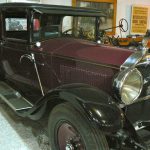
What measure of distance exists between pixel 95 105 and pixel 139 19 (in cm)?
690

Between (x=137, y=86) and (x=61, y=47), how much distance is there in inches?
42.3

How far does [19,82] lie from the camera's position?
327 centimetres

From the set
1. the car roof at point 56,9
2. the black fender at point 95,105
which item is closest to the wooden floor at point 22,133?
the black fender at point 95,105

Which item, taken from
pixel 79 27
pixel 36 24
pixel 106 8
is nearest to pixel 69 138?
pixel 36 24

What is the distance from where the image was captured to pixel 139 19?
26.5 feet

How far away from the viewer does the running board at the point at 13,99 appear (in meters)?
2.68

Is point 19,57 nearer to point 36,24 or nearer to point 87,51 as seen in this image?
point 36,24

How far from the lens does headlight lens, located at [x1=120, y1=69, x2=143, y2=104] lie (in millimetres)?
1891

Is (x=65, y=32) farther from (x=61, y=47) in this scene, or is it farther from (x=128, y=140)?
(x=128, y=140)

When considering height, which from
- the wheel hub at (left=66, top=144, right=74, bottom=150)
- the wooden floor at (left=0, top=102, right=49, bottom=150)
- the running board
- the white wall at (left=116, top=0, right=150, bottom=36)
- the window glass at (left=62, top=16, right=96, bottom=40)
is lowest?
the wooden floor at (left=0, top=102, right=49, bottom=150)

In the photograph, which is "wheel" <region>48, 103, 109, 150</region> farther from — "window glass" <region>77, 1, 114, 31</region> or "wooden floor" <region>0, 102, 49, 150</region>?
"window glass" <region>77, 1, 114, 31</region>

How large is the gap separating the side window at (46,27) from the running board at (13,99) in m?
0.72

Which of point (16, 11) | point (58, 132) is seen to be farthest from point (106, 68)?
point (16, 11)

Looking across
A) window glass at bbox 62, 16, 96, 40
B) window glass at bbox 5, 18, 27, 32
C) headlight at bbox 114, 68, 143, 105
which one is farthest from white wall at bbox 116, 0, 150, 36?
headlight at bbox 114, 68, 143, 105
